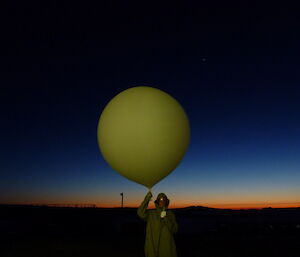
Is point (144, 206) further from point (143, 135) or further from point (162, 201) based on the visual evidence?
point (143, 135)

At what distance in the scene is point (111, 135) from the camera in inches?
229

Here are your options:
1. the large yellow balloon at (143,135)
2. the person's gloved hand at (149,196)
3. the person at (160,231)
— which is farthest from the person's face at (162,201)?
the large yellow balloon at (143,135)

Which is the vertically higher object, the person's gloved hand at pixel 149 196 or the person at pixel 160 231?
the person's gloved hand at pixel 149 196

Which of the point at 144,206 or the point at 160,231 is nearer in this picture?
the point at 144,206

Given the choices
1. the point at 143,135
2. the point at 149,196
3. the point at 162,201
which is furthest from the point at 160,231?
the point at 143,135

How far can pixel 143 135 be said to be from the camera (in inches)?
220

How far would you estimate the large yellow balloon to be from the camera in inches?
221

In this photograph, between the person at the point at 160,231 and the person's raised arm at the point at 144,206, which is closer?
the person's raised arm at the point at 144,206

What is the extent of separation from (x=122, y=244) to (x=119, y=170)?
7199 millimetres

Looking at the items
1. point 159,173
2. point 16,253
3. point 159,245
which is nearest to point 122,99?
point 159,173

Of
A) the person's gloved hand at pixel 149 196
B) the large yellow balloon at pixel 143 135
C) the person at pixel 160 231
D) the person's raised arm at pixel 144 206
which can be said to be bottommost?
the person at pixel 160 231

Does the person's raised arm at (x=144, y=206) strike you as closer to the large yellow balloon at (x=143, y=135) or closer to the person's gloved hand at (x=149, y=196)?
the person's gloved hand at (x=149, y=196)

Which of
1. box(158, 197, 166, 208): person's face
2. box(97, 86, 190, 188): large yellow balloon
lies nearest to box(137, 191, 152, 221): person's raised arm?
box(158, 197, 166, 208): person's face

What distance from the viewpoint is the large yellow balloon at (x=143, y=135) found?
5.61 m
